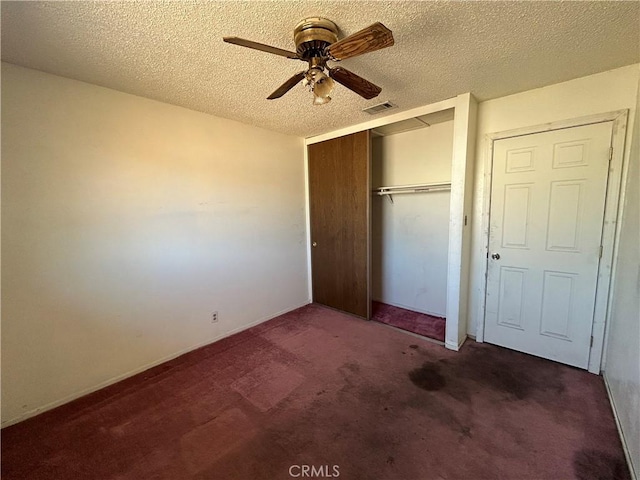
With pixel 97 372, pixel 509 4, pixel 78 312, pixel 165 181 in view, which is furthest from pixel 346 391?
pixel 509 4

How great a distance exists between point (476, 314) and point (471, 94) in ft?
7.02

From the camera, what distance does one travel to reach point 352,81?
1.66 metres

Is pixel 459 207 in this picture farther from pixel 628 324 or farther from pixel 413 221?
pixel 628 324

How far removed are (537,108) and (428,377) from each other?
248 centimetres

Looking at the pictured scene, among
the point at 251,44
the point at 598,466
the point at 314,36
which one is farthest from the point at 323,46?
the point at 598,466

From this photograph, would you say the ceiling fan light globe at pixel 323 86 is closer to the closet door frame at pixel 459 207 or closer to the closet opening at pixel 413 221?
the closet door frame at pixel 459 207

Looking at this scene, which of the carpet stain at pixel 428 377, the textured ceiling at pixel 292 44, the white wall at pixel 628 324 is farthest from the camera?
the carpet stain at pixel 428 377

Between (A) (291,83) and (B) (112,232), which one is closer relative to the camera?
(A) (291,83)

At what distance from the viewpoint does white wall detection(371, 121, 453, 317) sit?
3316 mm

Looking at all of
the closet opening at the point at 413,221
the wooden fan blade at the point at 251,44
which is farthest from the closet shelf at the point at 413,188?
the wooden fan blade at the point at 251,44

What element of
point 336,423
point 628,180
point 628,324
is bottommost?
point 336,423

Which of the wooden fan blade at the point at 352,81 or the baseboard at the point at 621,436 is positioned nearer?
the baseboard at the point at 621,436

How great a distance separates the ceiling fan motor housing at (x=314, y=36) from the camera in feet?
4.60

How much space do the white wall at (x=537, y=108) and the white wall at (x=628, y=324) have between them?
0.55 ft
